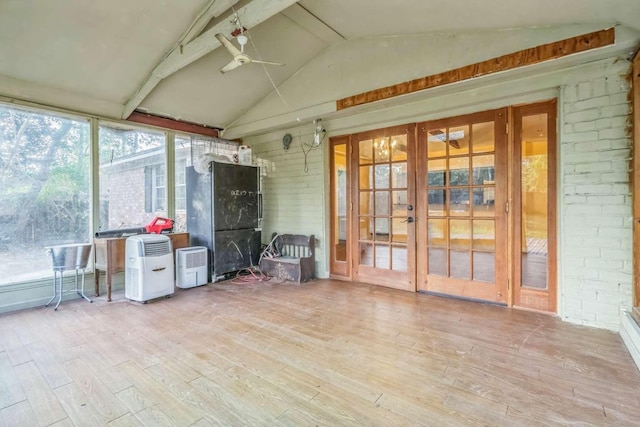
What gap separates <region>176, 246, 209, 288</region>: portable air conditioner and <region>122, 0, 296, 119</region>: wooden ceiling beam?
7.30 ft

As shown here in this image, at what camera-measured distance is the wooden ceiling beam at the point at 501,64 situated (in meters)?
2.70

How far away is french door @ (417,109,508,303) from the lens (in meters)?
3.57

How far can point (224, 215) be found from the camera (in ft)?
16.1

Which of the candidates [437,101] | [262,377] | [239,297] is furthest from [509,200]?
[239,297]

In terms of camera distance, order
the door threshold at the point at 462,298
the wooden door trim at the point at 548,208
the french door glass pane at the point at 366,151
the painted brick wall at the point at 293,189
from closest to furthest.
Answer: the wooden door trim at the point at 548,208 < the door threshold at the point at 462,298 < the french door glass pane at the point at 366,151 < the painted brick wall at the point at 293,189

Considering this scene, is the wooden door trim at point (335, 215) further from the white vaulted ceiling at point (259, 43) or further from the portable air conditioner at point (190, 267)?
the portable air conditioner at point (190, 267)

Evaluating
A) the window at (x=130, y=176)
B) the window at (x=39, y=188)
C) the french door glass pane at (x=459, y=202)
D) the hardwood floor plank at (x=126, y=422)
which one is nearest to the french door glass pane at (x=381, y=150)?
the french door glass pane at (x=459, y=202)

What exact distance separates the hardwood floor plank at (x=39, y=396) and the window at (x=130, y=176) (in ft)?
8.42

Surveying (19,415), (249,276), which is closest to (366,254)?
(249,276)

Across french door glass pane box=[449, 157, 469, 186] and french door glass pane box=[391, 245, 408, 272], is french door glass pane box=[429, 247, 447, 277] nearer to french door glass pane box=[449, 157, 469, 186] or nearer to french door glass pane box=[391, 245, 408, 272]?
french door glass pane box=[391, 245, 408, 272]

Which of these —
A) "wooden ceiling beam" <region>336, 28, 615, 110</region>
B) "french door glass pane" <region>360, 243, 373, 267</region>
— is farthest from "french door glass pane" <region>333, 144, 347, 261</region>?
"wooden ceiling beam" <region>336, 28, 615, 110</region>

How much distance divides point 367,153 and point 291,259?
82.0 inches

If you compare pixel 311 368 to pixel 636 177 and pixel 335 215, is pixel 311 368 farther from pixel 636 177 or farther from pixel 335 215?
pixel 636 177

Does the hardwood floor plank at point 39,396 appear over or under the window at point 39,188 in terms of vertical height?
under
